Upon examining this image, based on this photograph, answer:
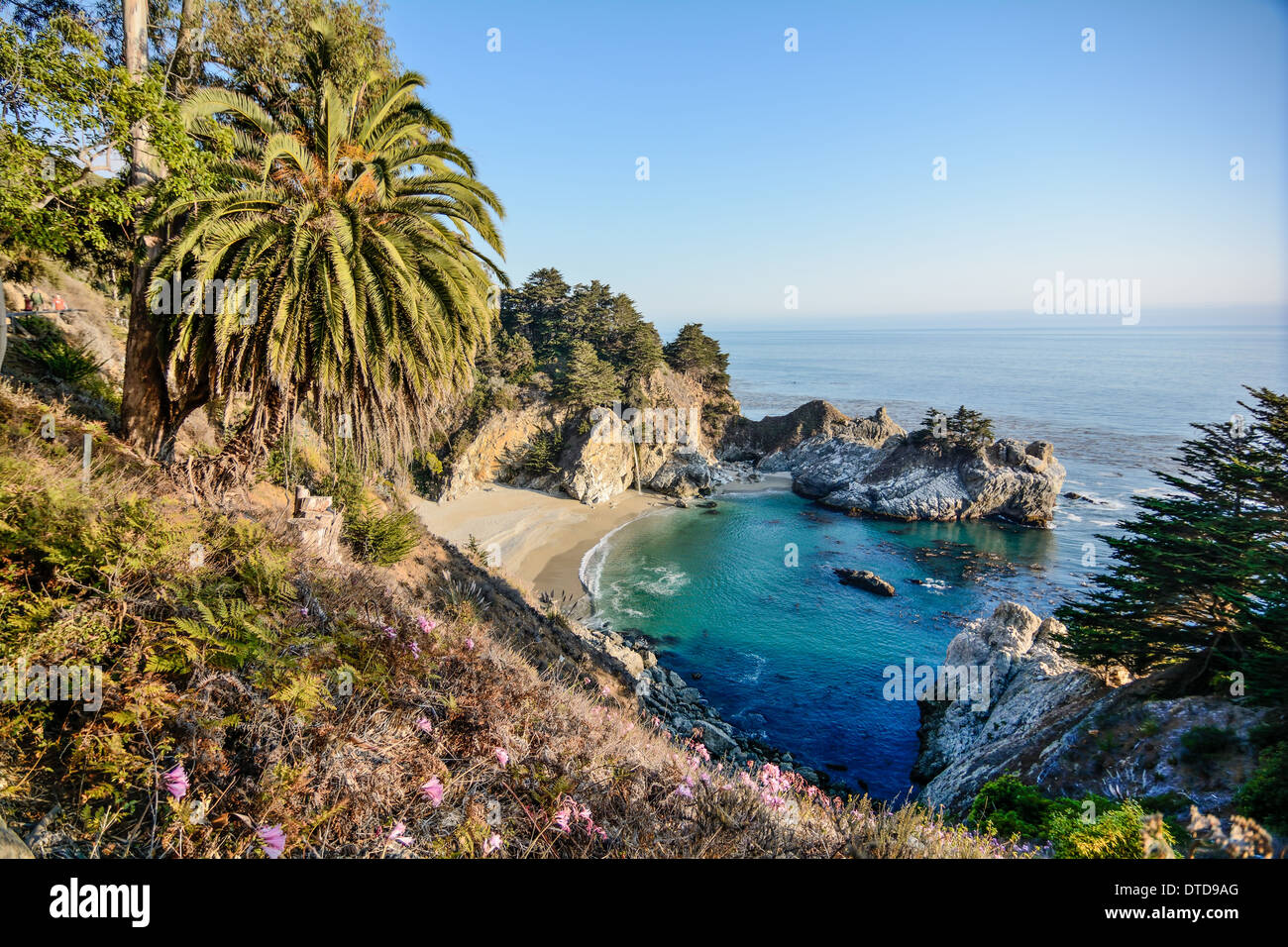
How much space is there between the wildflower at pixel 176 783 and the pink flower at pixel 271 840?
0.51 meters

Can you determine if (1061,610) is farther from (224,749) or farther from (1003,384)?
(1003,384)

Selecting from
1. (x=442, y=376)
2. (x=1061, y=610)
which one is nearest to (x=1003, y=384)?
(x=1061, y=610)

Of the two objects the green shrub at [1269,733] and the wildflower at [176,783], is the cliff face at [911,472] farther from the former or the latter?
the wildflower at [176,783]

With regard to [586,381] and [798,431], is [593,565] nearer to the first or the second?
[586,381]

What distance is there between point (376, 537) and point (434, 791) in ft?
27.5

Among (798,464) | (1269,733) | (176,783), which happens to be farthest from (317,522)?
(798,464)

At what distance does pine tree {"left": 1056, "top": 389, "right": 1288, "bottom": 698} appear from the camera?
12234 mm

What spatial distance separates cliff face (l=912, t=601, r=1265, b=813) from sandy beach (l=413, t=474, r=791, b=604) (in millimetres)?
17871

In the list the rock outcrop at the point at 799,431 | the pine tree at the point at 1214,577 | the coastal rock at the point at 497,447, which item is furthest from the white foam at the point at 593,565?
the rock outcrop at the point at 799,431

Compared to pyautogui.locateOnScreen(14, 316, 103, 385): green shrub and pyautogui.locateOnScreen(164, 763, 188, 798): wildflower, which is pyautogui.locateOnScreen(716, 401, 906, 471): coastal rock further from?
pyautogui.locateOnScreen(164, 763, 188, 798): wildflower

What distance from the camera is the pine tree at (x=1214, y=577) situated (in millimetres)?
12234

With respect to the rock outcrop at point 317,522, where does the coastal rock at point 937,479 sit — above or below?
below

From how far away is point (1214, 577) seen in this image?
44.0 ft

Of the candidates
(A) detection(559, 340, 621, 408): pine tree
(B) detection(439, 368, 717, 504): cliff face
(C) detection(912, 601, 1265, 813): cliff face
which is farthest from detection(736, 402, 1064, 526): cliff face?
(C) detection(912, 601, 1265, 813): cliff face
